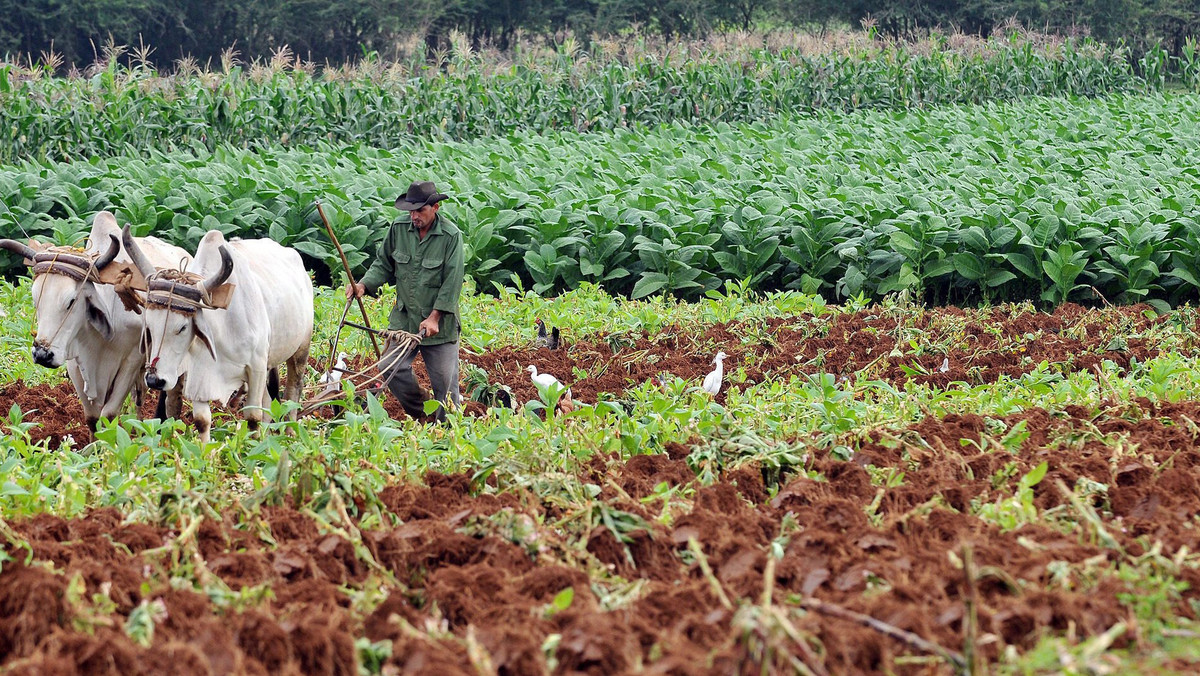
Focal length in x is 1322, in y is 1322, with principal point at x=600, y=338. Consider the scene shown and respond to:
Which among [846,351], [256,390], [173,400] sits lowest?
[846,351]

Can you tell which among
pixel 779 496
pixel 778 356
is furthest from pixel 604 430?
pixel 778 356

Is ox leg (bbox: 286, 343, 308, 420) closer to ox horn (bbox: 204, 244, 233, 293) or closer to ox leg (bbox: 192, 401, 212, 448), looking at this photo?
ox leg (bbox: 192, 401, 212, 448)

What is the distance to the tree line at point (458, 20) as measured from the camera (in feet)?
154

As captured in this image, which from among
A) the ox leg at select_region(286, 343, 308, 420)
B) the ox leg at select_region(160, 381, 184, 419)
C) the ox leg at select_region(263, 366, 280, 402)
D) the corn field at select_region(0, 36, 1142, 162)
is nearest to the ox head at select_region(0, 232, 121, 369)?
the ox leg at select_region(160, 381, 184, 419)

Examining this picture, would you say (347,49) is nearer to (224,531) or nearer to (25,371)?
(25,371)

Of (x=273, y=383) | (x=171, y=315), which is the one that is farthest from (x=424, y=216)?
(x=171, y=315)

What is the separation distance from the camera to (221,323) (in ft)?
19.8

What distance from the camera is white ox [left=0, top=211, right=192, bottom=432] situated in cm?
595

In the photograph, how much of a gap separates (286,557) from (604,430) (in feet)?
5.80

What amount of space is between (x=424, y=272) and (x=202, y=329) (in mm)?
1616

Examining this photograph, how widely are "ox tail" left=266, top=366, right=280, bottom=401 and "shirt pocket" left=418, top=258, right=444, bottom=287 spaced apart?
3.03 feet

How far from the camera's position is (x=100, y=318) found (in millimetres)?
6199

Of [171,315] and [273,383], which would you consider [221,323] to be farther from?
[273,383]

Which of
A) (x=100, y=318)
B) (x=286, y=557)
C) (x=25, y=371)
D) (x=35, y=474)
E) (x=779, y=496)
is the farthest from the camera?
(x=25, y=371)
